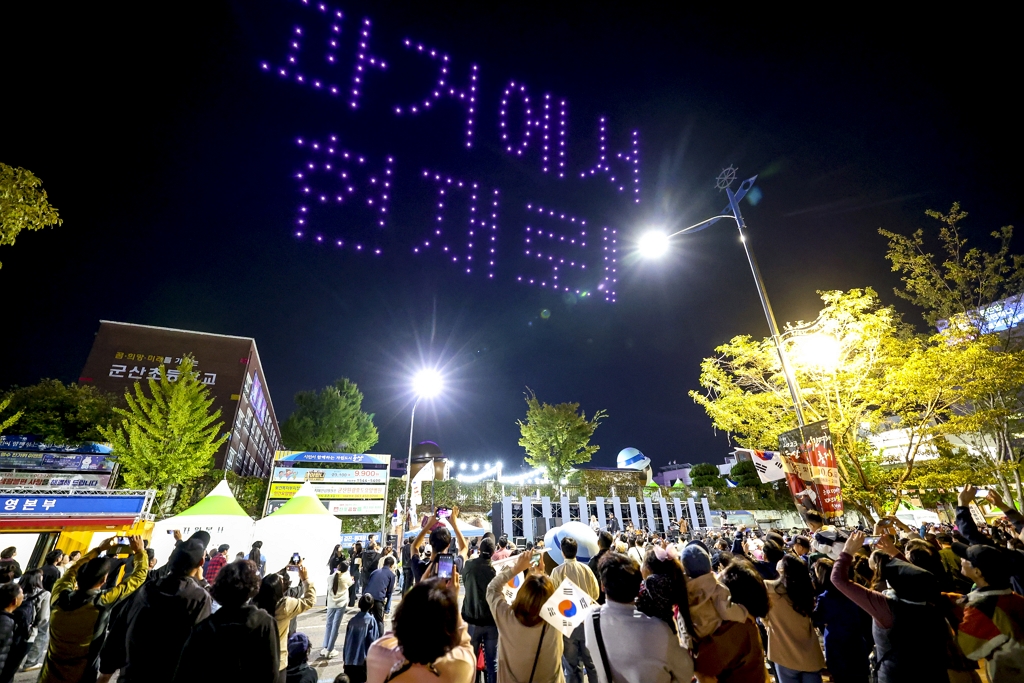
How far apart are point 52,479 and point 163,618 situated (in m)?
28.8

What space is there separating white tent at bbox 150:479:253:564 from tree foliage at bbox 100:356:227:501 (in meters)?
7.08

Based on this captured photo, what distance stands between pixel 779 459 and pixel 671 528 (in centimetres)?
2099

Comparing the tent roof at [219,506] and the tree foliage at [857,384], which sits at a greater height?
the tree foliage at [857,384]

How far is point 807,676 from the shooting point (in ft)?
11.4

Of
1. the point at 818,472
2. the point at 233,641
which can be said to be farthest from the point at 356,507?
the point at 233,641

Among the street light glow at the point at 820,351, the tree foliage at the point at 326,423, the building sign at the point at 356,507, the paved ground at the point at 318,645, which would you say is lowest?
the paved ground at the point at 318,645

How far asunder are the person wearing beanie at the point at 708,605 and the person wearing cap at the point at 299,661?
3.13 m

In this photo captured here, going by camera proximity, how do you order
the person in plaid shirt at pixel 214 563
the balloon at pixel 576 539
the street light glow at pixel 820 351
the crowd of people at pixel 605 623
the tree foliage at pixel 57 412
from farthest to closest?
the tree foliage at pixel 57 412
the street light glow at pixel 820 351
the person in plaid shirt at pixel 214 563
the balloon at pixel 576 539
the crowd of people at pixel 605 623

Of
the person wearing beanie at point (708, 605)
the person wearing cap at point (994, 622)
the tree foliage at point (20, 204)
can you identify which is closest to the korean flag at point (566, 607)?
the person wearing beanie at point (708, 605)

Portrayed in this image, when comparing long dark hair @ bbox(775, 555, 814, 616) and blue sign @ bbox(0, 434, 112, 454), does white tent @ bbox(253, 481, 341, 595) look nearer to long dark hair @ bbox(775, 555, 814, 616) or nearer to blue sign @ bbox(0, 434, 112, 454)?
long dark hair @ bbox(775, 555, 814, 616)

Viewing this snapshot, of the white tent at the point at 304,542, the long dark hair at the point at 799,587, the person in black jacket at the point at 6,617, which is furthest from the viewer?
the white tent at the point at 304,542

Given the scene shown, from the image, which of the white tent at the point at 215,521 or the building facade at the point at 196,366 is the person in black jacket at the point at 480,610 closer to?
the white tent at the point at 215,521

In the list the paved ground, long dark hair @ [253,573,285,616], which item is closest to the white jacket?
the paved ground

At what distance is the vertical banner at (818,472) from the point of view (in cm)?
862
